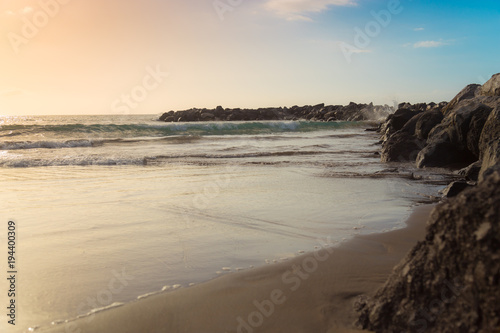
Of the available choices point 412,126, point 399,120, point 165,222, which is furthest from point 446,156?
point 165,222

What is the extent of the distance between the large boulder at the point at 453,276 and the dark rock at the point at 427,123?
34.7 ft

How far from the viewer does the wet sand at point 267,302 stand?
2.57 metres

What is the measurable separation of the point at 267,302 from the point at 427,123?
1067 cm

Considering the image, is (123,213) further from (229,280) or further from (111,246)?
(229,280)

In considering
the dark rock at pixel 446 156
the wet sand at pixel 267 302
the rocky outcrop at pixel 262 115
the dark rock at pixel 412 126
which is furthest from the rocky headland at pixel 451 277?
the rocky outcrop at pixel 262 115

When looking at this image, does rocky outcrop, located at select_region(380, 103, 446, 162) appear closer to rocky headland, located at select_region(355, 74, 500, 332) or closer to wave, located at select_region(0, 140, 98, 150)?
rocky headland, located at select_region(355, 74, 500, 332)

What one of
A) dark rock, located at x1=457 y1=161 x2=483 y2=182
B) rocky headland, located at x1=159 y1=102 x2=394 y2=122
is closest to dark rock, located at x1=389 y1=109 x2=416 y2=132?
dark rock, located at x1=457 y1=161 x2=483 y2=182

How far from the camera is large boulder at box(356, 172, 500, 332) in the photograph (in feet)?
6.30

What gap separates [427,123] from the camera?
12.0m

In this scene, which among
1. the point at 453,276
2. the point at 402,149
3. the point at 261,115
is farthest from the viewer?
the point at 261,115

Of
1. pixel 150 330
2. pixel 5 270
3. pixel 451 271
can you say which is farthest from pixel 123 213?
pixel 451 271

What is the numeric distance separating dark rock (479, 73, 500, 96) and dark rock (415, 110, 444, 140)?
59.8 inches

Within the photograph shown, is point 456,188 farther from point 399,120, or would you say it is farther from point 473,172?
point 399,120

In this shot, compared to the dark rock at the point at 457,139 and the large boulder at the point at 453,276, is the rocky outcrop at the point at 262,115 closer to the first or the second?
the dark rock at the point at 457,139
